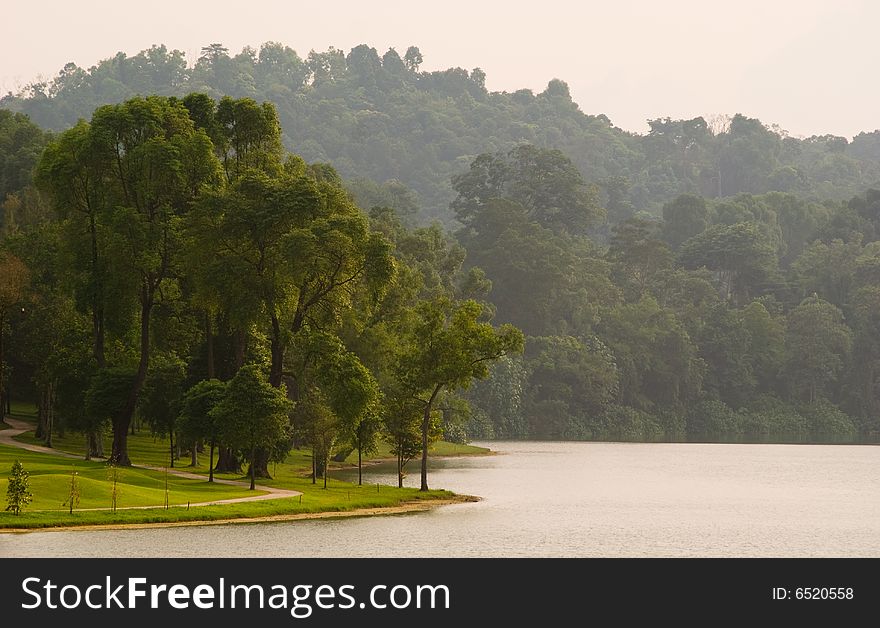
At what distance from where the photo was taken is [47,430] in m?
88.4

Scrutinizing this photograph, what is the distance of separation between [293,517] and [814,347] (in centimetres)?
14355

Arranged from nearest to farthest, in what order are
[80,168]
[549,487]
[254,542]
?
1. [254,542]
2. [80,168]
3. [549,487]

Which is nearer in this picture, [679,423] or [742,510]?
[742,510]

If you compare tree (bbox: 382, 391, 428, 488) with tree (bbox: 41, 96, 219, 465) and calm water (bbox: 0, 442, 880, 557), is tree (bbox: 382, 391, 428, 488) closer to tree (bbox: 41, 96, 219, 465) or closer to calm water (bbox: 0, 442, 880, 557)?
calm water (bbox: 0, 442, 880, 557)

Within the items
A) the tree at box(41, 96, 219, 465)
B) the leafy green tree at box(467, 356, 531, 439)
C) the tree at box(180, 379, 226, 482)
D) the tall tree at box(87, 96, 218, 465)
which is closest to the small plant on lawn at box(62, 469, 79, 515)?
the tree at box(180, 379, 226, 482)

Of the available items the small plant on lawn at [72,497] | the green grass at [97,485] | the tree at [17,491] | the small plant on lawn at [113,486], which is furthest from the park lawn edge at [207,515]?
the green grass at [97,485]

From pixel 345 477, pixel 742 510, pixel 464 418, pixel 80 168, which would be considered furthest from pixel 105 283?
pixel 464 418

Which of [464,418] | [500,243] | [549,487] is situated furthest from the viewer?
[500,243]

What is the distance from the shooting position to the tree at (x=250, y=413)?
227ft

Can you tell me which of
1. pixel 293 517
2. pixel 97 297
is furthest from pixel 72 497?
pixel 97 297

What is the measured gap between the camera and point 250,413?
→ 227 ft

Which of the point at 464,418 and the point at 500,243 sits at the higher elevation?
the point at 500,243
